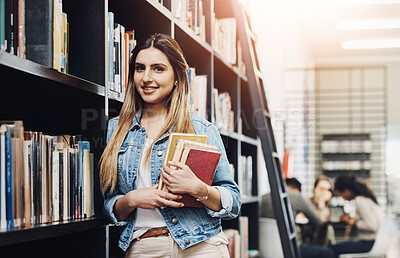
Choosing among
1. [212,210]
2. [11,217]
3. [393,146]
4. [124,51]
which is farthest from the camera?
→ [393,146]

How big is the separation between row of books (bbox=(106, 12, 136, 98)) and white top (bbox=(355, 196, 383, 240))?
350 centimetres

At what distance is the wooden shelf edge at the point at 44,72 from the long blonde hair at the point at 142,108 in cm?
10

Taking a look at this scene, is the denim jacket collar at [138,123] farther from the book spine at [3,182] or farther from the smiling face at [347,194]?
the smiling face at [347,194]

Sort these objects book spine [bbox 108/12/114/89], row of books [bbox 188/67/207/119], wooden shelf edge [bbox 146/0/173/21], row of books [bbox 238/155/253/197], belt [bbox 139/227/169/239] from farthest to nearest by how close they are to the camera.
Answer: row of books [bbox 238/155/253/197]
row of books [bbox 188/67/207/119]
wooden shelf edge [bbox 146/0/173/21]
book spine [bbox 108/12/114/89]
belt [bbox 139/227/169/239]

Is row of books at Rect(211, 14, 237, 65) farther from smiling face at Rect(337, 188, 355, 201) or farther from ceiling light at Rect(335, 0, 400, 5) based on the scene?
ceiling light at Rect(335, 0, 400, 5)

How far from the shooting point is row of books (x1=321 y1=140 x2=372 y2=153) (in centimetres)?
905

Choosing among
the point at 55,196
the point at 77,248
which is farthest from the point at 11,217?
the point at 77,248

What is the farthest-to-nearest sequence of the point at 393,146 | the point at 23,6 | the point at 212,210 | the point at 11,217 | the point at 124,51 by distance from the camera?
the point at 393,146 → the point at 124,51 → the point at 212,210 → the point at 23,6 → the point at 11,217

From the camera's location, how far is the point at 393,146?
33.1 feet

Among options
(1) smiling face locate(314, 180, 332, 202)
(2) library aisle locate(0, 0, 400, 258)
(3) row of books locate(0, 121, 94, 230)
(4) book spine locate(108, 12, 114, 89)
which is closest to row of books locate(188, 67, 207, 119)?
(2) library aisle locate(0, 0, 400, 258)

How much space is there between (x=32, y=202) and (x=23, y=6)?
48 cm

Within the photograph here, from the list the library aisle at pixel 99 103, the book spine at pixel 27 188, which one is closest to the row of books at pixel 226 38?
the library aisle at pixel 99 103

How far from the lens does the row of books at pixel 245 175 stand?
128 inches

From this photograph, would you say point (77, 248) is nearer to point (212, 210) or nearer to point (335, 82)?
point (212, 210)
